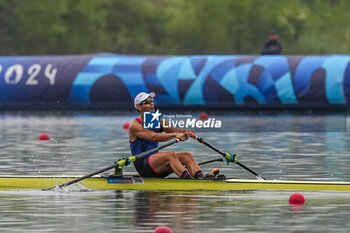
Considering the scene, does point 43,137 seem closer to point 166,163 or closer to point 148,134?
point 148,134

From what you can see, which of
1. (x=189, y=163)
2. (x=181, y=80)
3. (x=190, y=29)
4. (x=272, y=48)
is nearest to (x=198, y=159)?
(x=189, y=163)

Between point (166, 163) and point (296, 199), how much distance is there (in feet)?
9.49

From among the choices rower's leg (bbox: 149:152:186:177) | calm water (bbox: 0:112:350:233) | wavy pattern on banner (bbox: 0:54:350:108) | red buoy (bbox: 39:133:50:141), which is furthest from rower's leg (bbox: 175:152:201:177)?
wavy pattern on banner (bbox: 0:54:350:108)

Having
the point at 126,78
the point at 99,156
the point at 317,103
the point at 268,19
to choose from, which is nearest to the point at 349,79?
the point at 317,103

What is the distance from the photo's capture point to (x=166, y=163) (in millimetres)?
19062

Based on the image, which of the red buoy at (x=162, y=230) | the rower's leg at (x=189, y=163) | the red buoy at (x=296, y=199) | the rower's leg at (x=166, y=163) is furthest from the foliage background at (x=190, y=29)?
the red buoy at (x=162, y=230)

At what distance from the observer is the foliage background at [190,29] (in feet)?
259

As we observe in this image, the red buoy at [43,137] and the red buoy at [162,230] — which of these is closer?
the red buoy at [162,230]

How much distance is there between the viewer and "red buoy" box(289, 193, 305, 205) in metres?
17.0

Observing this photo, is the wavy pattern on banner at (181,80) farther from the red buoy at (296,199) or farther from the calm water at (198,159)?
the red buoy at (296,199)

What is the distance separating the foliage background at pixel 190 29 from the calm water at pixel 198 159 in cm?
3576

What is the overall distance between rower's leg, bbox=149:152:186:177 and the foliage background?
59651mm

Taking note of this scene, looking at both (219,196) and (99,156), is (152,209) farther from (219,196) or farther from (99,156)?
(99,156)

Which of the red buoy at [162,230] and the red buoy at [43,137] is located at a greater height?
the red buoy at [43,137]
